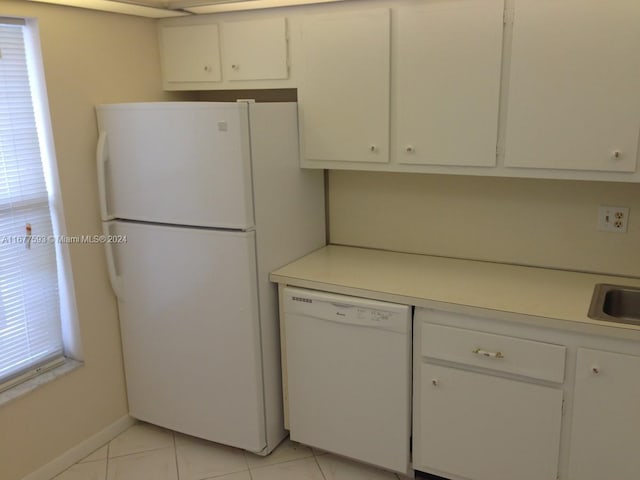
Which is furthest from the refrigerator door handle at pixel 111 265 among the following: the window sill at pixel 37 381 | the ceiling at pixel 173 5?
the ceiling at pixel 173 5

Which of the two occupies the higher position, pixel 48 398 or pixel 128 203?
pixel 128 203

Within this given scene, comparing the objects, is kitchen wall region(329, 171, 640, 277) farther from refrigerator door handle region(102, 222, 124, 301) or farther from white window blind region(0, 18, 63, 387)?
white window blind region(0, 18, 63, 387)

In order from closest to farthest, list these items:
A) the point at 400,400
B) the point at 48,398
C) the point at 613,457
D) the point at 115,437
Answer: the point at 613,457 < the point at 400,400 < the point at 48,398 < the point at 115,437

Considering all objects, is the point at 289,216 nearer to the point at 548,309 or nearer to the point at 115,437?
the point at 548,309

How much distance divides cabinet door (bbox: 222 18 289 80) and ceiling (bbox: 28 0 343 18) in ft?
0.26

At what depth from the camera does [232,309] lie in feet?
8.23

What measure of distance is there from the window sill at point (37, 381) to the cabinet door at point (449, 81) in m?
1.79

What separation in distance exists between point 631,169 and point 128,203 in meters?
2.05

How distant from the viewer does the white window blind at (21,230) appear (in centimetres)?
231

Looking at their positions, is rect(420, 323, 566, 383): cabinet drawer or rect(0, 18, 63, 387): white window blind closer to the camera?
rect(420, 323, 566, 383): cabinet drawer

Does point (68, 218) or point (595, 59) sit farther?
point (68, 218)

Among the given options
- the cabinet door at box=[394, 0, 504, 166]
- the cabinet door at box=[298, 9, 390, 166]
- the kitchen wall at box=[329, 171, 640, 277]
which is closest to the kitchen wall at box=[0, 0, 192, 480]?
the cabinet door at box=[298, 9, 390, 166]

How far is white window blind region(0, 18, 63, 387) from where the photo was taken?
231cm

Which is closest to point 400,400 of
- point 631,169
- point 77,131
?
point 631,169
